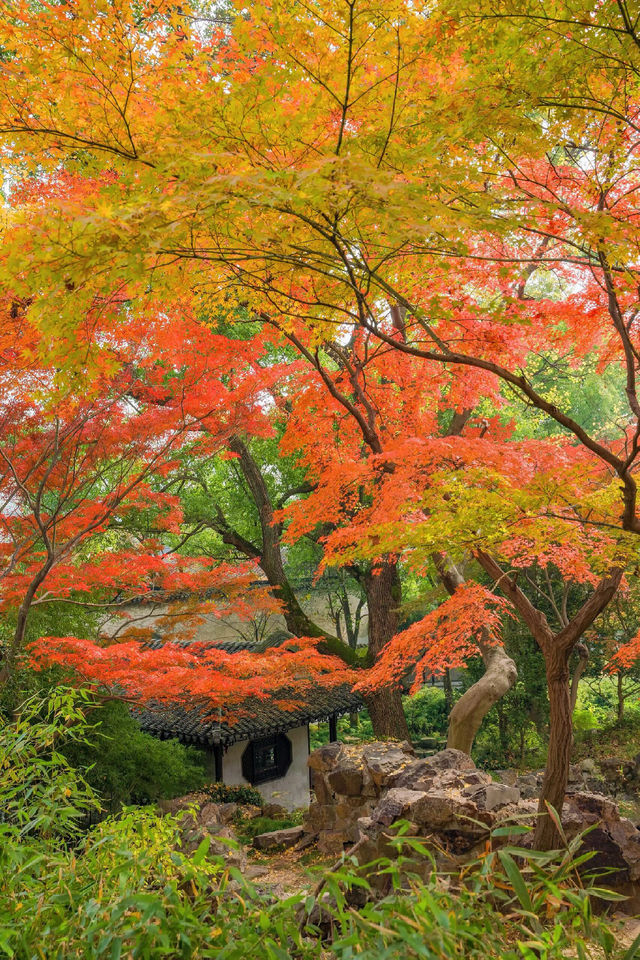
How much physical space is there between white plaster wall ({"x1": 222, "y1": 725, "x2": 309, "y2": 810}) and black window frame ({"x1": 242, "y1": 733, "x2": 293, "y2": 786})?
83mm

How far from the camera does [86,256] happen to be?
2.57 m

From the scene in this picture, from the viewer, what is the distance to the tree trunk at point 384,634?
1171 cm

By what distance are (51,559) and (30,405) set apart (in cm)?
162

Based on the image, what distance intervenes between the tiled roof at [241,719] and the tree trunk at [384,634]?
138 cm

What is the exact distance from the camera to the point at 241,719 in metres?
11.4

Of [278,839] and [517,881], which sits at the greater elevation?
[517,881]

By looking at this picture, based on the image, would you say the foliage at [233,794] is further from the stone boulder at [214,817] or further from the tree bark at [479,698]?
the tree bark at [479,698]

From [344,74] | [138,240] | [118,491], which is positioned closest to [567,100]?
[344,74]

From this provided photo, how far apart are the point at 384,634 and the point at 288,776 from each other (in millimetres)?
3707

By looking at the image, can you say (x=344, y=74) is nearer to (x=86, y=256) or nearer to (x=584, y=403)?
(x=86, y=256)

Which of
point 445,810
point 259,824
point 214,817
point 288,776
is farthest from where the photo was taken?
point 288,776

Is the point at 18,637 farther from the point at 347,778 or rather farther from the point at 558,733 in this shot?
the point at 558,733

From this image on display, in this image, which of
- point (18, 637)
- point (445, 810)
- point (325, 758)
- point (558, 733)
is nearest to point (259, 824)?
point (325, 758)

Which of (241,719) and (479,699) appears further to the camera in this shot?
(241,719)
